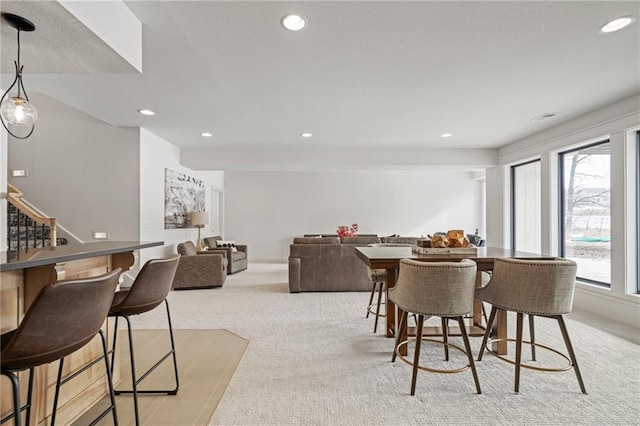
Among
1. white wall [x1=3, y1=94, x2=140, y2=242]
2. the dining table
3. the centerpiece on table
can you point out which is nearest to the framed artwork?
white wall [x1=3, y1=94, x2=140, y2=242]

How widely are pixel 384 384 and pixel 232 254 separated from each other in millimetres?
4937

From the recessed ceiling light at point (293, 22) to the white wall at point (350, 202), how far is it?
6.66 m

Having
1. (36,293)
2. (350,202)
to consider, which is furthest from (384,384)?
(350,202)

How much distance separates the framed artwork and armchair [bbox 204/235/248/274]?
677 mm

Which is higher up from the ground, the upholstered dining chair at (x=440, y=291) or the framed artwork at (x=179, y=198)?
the framed artwork at (x=179, y=198)

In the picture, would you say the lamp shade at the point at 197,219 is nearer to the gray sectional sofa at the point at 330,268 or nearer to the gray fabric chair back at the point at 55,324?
the gray sectional sofa at the point at 330,268

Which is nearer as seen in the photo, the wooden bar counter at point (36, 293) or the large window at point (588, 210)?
A: the wooden bar counter at point (36, 293)

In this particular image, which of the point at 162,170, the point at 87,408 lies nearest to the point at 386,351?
the point at 87,408

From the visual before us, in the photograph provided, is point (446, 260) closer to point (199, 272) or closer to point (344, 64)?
point (344, 64)

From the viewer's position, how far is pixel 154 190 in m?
5.34

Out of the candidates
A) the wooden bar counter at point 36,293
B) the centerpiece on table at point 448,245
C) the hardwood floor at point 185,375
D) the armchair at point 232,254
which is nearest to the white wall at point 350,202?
the armchair at point 232,254

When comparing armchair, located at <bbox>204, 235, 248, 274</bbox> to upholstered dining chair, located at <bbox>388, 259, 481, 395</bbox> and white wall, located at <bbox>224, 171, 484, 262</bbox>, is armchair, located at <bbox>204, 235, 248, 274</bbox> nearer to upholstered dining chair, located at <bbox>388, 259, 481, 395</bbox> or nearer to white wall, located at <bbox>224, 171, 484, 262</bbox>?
white wall, located at <bbox>224, 171, 484, 262</bbox>

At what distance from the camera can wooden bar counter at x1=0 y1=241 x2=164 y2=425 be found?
1.47 m

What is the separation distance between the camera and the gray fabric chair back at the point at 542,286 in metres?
2.18
